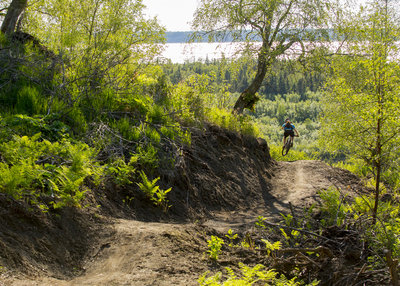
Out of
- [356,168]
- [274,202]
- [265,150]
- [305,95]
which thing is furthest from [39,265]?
[305,95]

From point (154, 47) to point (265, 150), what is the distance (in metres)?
8.30

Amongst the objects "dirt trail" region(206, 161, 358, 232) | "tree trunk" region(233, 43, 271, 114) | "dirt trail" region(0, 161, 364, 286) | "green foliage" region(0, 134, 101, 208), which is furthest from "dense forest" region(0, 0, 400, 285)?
"tree trunk" region(233, 43, 271, 114)

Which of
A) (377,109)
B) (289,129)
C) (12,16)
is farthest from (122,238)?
(289,129)

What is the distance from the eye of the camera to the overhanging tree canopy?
502 inches

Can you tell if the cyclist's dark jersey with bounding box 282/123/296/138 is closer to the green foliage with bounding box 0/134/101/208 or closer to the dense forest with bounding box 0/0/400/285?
the dense forest with bounding box 0/0/400/285

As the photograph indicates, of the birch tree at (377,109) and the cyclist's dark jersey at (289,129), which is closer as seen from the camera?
the birch tree at (377,109)

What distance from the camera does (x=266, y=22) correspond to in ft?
43.4

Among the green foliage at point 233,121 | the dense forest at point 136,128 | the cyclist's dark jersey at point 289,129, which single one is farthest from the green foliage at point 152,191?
the cyclist's dark jersey at point 289,129

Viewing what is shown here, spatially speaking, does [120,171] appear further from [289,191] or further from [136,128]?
[289,191]

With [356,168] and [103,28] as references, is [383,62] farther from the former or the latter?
[356,168]

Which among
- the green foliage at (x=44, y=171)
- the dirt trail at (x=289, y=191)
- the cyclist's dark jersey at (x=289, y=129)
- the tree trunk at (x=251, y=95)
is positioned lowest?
the dirt trail at (x=289, y=191)

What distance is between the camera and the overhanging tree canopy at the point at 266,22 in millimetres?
12750

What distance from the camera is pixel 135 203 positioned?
5352mm

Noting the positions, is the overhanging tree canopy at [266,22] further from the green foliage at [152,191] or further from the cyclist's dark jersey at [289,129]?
the green foliage at [152,191]
